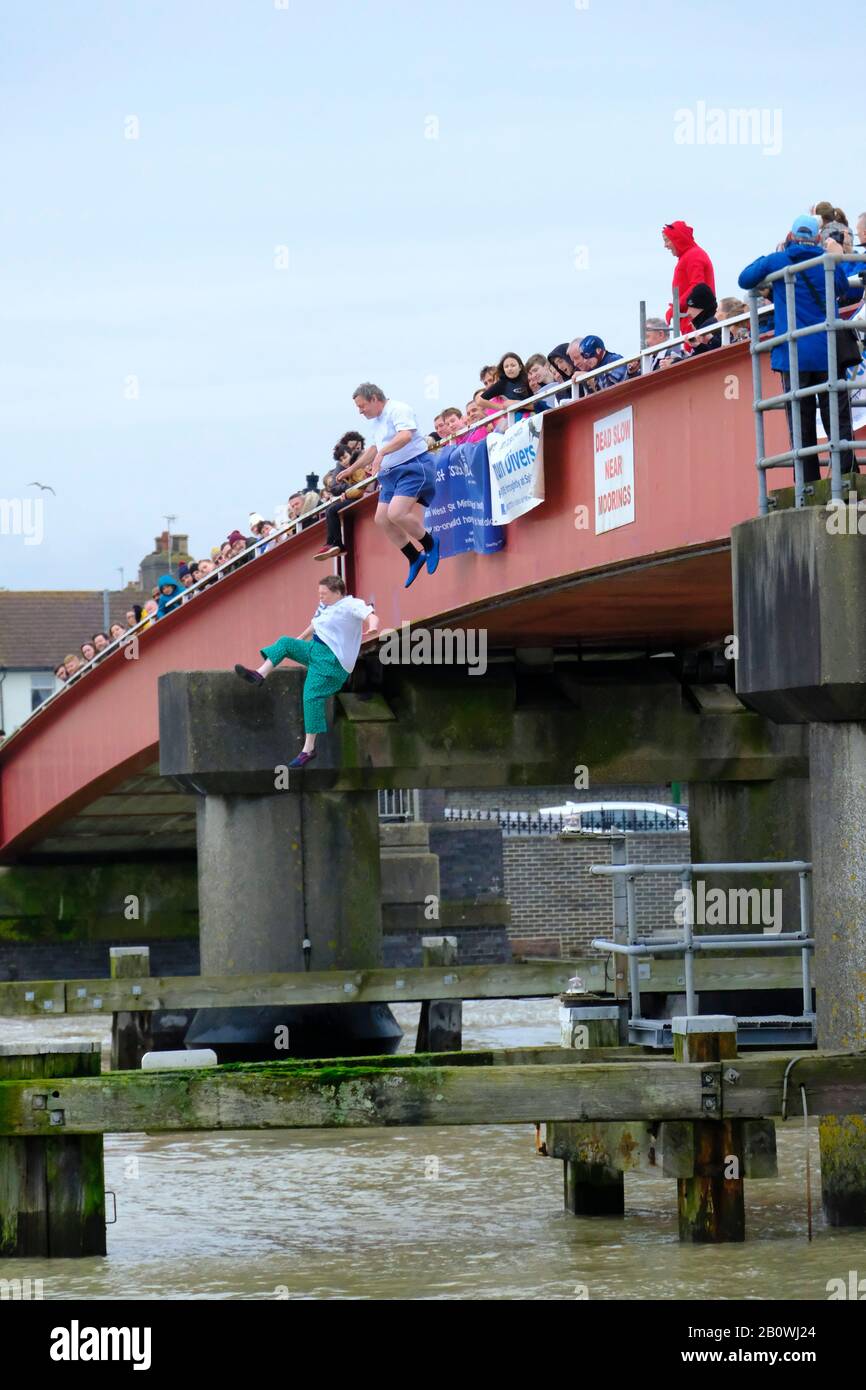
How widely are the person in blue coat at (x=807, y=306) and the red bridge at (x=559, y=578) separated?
161 cm

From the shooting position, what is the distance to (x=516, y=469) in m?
17.5

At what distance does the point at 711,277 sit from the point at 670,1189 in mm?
5637

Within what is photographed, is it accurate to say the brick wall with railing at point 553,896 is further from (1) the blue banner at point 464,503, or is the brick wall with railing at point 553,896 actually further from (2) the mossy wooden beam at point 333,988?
(1) the blue banner at point 464,503

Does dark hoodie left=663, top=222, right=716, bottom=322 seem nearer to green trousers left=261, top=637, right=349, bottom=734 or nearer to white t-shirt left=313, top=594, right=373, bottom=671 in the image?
white t-shirt left=313, top=594, right=373, bottom=671

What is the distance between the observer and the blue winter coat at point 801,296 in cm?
1200

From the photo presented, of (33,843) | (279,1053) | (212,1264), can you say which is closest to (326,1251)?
(212,1264)

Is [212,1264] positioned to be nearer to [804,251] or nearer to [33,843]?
[804,251]

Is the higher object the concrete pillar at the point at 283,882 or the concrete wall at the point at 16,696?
the concrete wall at the point at 16,696

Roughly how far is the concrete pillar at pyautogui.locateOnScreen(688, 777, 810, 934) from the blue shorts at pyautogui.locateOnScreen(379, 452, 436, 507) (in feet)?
24.3

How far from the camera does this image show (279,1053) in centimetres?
2220

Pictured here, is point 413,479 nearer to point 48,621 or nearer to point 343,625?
point 343,625

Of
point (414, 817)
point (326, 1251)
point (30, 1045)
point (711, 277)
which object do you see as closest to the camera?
point (30, 1045)

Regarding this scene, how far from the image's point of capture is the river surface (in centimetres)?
1088

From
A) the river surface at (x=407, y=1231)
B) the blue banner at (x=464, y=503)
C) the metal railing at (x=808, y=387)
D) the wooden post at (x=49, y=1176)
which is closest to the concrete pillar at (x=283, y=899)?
the river surface at (x=407, y=1231)
